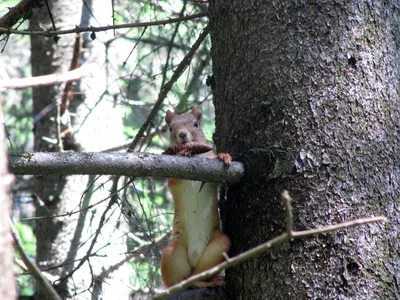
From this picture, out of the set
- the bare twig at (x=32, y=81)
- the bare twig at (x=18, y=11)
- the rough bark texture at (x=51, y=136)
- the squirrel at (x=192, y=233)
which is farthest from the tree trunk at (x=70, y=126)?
the bare twig at (x=32, y=81)

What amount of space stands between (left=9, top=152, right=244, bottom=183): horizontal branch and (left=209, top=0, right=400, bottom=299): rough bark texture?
0.59 feet

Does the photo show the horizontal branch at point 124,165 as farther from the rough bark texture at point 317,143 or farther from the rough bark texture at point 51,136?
the rough bark texture at point 51,136

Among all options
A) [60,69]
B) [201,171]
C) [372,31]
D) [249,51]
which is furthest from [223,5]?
[60,69]

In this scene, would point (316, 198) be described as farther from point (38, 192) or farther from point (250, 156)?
point (38, 192)

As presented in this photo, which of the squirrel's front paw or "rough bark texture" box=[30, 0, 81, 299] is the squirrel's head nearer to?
the squirrel's front paw

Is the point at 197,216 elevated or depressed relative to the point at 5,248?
depressed

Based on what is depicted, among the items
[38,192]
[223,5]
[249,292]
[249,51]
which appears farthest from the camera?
[38,192]

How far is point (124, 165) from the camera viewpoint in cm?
215

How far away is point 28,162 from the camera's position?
2035 millimetres

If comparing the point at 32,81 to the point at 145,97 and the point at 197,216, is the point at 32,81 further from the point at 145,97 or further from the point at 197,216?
the point at 145,97

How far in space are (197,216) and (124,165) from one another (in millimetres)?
996

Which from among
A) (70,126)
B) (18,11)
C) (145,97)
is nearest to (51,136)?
(70,126)

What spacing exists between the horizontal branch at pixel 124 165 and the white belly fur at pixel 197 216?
0.66m

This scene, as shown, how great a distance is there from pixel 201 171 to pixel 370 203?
0.64 m
